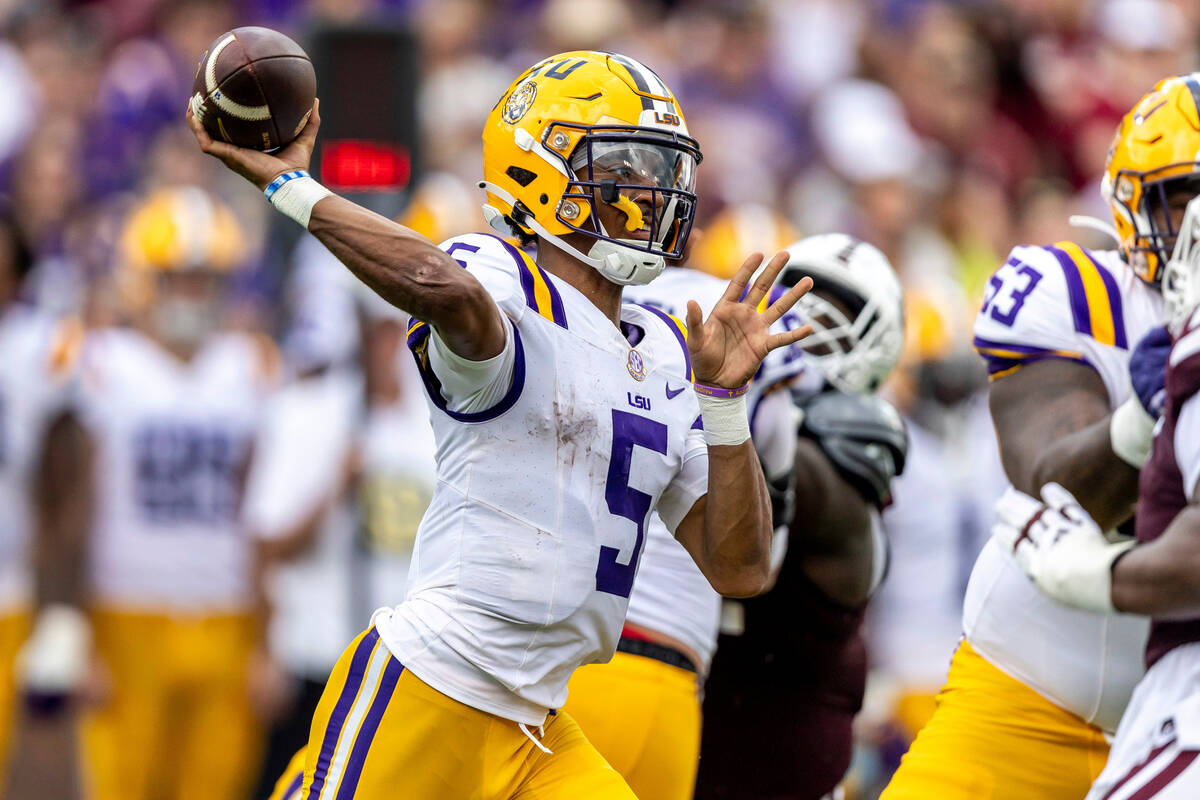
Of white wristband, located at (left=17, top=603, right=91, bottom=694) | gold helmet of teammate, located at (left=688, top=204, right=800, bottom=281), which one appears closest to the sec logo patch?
gold helmet of teammate, located at (left=688, top=204, right=800, bottom=281)

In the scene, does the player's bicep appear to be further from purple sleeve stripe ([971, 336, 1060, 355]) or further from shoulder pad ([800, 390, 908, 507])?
shoulder pad ([800, 390, 908, 507])

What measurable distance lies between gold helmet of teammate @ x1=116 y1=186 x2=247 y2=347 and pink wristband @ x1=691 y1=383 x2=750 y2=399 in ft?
18.3

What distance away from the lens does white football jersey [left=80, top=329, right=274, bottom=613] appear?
8.49 metres

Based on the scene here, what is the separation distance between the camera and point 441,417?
12.3 ft

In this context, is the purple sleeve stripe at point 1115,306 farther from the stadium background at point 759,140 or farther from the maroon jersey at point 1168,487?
the stadium background at point 759,140

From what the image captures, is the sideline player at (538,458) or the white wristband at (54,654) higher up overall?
the sideline player at (538,458)

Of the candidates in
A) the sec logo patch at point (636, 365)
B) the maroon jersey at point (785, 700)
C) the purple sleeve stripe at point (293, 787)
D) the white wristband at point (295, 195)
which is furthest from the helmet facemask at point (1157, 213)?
the purple sleeve stripe at point (293, 787)

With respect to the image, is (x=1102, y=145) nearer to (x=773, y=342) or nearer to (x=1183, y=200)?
(x=1183, y=200)

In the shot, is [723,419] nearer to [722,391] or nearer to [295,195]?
[722,391]

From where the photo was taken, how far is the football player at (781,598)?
462 cm

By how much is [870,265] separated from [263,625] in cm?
410

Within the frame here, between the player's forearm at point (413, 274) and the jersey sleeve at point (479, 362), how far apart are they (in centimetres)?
6

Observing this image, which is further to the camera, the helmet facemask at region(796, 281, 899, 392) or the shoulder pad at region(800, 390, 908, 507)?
the helmet facemask at region(796, 281, 899, 392)

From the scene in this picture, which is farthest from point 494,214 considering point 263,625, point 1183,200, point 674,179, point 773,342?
point 263,625
